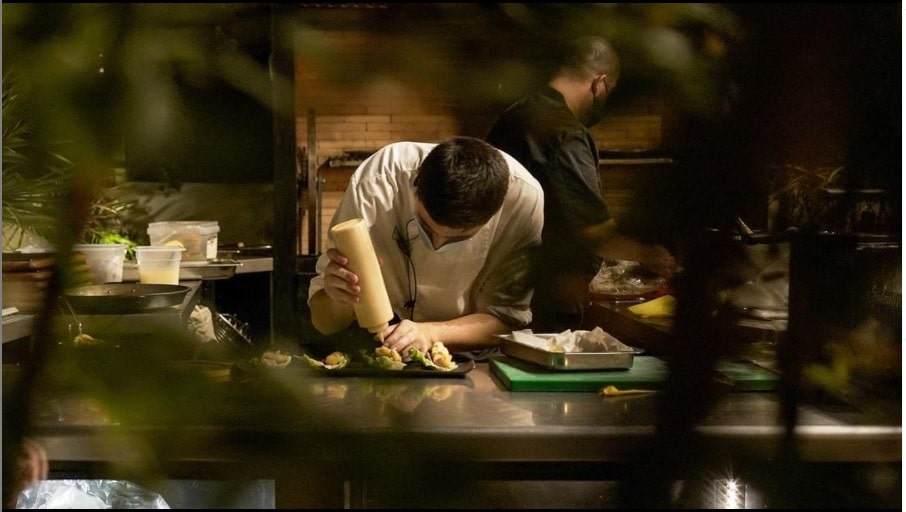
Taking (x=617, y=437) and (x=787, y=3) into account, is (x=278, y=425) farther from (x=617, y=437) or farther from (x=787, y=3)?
(x=787, y=3)

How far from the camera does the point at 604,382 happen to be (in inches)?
57.2

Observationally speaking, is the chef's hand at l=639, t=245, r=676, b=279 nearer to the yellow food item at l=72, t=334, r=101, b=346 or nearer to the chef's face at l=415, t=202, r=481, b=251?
the yellow food item at l=72, t=334, r=101, b=346

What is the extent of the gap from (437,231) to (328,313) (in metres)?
0.37

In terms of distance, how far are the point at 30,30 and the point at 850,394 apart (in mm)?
407

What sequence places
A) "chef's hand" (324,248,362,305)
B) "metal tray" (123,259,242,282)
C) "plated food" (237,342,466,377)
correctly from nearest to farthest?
"plated food" (237,342,466,377) → "chef's hand" (324,248,362,305) → "metal tray" (123,259,242,282)

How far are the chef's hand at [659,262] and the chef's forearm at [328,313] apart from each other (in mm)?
652

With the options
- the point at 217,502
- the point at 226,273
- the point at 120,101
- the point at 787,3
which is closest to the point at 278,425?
the point at 217,502

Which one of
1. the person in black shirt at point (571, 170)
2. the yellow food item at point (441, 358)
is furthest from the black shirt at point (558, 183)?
the yellow food item at point (441, 358)

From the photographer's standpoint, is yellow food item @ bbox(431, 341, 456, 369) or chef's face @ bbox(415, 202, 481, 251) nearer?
chef's face @ bbox(415, 202, 481, 251)

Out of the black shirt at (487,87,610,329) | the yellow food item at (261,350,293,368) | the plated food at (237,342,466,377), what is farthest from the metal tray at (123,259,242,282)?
the black shirt at (487,87,610,329)

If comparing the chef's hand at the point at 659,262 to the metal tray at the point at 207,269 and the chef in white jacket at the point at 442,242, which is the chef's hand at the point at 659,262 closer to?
the chef in white jacket at the point at 442,242

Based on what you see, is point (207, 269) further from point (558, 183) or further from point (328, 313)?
point (558, 183)

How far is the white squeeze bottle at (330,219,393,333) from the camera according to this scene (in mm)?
1302

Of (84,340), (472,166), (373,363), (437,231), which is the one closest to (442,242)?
(437,231)
